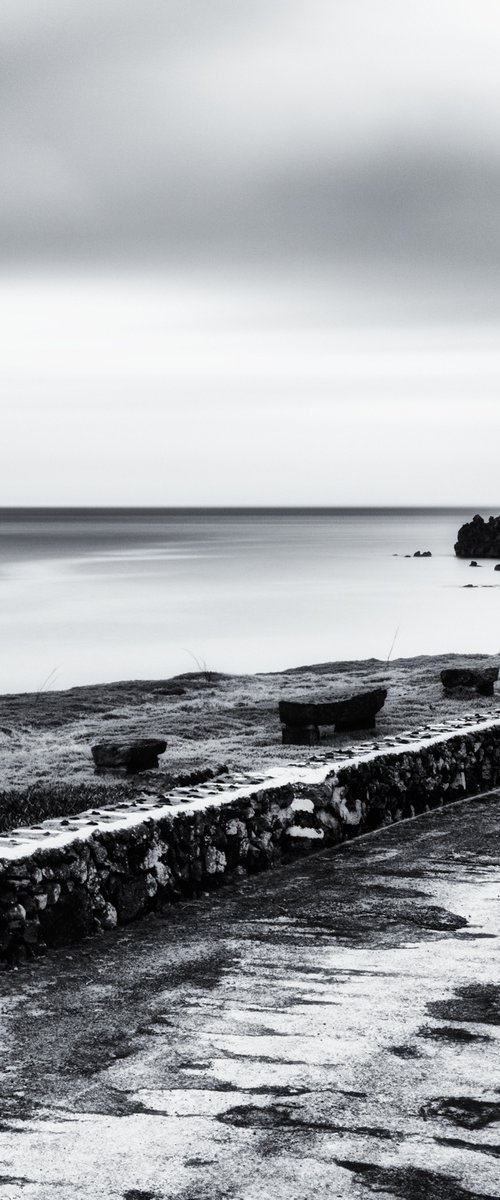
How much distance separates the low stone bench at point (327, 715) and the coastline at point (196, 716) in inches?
7.9

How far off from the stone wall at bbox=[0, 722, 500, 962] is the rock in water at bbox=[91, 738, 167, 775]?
3.89m

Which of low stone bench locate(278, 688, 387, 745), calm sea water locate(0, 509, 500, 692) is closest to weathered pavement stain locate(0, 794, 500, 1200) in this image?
low stone bench locate(278, 688, 387, 745)

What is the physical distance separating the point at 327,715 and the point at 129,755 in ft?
12.7

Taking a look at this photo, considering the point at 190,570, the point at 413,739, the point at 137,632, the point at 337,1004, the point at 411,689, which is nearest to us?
the point at 337,1004

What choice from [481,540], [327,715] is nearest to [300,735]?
[327,715]

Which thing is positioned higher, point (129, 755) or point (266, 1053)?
point (266, 1053)

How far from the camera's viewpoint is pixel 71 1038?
5824 mm

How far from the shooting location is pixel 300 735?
16656 mm

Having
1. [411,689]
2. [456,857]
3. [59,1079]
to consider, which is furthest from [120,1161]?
[411,689]

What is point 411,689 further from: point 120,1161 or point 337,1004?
point 120,1161

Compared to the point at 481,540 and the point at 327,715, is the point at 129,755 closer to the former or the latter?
the point at 327,715

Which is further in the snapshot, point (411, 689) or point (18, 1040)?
point (411, 689)

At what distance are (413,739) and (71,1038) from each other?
6.91 m

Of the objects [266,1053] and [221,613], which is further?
[221,613]
